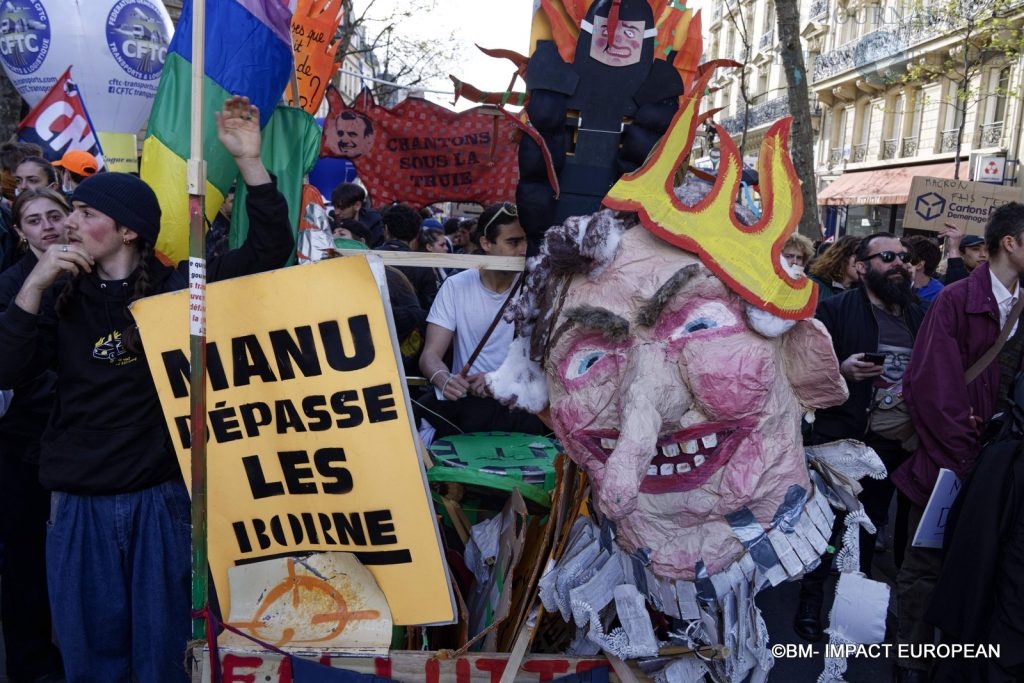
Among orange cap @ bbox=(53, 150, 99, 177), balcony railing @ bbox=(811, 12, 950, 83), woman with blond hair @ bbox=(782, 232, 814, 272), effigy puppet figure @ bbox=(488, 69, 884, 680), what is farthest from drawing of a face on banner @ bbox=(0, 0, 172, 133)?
balcony railing @ bbox=(811, 12, 950, 83)

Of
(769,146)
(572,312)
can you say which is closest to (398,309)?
(572,312)

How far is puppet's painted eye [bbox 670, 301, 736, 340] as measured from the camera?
2.04m

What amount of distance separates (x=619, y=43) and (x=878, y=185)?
24.0 meters

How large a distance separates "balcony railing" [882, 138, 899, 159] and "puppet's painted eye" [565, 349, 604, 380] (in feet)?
84.4

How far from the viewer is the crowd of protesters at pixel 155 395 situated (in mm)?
2529

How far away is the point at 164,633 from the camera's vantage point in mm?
2611

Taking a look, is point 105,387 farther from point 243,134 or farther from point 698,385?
point 698,385

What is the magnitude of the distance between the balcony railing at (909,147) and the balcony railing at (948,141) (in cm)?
118

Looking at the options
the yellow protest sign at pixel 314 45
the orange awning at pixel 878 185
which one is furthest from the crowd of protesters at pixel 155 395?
the orange awning at pixel 878 185

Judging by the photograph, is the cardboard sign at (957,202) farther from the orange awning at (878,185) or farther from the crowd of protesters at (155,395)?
the orange awning at (878,185)

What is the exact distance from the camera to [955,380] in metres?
3.36

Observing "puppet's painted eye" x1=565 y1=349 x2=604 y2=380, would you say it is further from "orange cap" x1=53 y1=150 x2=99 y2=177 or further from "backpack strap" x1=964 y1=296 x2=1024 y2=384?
"orange cap" x1=53 y1=150 x2=99 y2=177

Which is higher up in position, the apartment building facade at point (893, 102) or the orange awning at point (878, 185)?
the apartment building facade at point (893, 102)

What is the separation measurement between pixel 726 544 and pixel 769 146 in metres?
0.96
